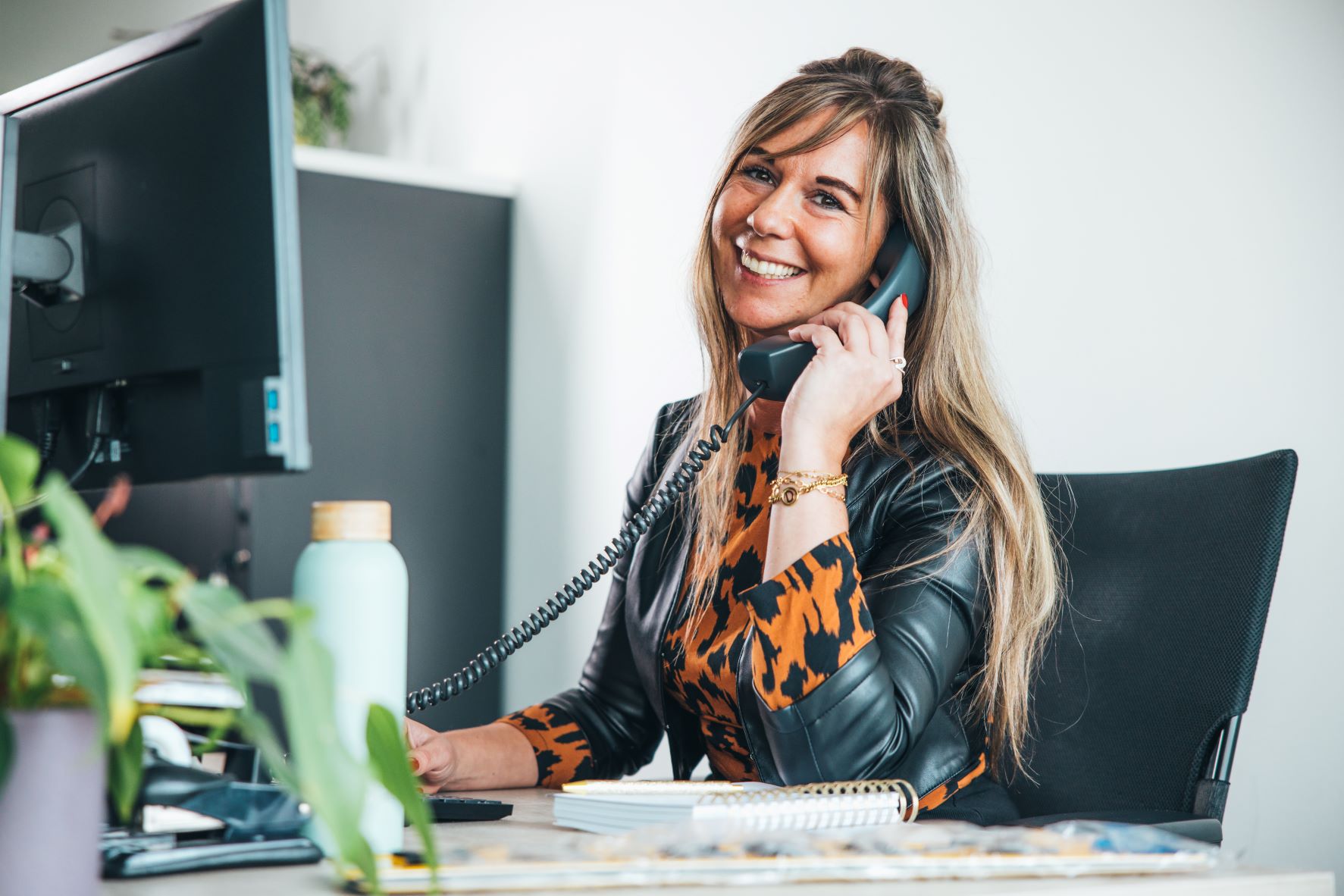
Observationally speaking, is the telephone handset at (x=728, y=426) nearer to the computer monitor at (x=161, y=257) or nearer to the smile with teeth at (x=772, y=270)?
the smile with teeth at (x=772, y=270)

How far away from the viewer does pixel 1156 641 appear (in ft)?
3.85

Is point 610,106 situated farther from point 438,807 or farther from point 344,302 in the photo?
point 438,807

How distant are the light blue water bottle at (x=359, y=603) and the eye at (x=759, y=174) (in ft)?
3.04

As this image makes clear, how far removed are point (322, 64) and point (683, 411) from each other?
217cm

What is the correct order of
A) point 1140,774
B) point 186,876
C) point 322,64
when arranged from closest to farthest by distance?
point 186,876, point 1140,774, point 322,64

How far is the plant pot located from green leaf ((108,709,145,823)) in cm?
1

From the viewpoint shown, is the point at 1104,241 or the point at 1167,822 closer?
the point at 1167,822

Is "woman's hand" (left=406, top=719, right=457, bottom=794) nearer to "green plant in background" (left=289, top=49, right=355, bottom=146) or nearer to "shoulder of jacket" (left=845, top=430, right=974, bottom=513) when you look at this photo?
"shoulder of jacket" (left=845, top=430, right=974, bottom=513)

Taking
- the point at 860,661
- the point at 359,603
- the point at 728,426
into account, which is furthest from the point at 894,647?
the point at 359,603

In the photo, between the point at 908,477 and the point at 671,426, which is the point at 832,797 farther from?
the point at 671,426

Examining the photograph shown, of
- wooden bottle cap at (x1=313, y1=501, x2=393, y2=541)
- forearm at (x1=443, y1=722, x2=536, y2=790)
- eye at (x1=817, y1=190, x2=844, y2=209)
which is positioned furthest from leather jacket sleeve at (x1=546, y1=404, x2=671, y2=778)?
wooden bottle cap at (x1=313, y1=501, x2=393, y2=541)

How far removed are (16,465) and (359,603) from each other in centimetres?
21

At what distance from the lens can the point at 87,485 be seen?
0.95m

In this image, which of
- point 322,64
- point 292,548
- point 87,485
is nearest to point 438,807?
point 87,485
